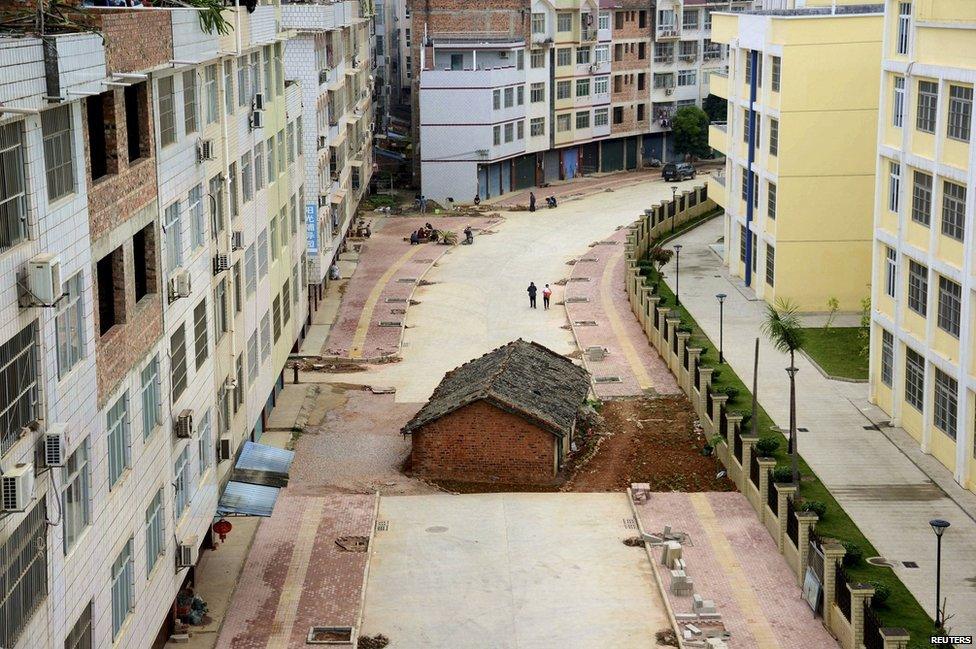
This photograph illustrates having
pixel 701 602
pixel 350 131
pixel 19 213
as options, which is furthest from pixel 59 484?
pixel 350 131

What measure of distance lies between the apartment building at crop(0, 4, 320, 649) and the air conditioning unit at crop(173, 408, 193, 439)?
0.04 m

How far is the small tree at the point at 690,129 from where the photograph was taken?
98125mm

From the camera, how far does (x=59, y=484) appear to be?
1914cm

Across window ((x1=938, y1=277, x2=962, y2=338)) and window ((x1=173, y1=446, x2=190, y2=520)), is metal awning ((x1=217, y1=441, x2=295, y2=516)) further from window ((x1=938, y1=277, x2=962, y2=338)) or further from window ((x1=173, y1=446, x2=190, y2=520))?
window ((x1=938, y1=277, x2=962, y2=338))

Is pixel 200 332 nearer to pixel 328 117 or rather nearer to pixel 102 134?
pixel 102 134

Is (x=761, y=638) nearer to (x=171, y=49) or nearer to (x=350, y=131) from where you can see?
(x=171, y=49)

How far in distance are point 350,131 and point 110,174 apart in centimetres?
4664

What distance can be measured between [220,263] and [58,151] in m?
11.8

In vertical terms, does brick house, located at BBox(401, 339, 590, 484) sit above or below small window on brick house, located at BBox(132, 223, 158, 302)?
below

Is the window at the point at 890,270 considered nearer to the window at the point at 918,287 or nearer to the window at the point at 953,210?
the window at the point at 918,287

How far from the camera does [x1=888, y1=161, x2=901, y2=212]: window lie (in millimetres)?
39906

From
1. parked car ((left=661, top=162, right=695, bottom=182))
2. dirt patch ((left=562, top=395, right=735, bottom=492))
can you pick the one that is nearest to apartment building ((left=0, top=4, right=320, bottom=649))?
dirt patch ((left=562, top=395, right=735, bottom=492))

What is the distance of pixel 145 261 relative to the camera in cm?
2497

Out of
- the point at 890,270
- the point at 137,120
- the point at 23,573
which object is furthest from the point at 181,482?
the point at 890,270
